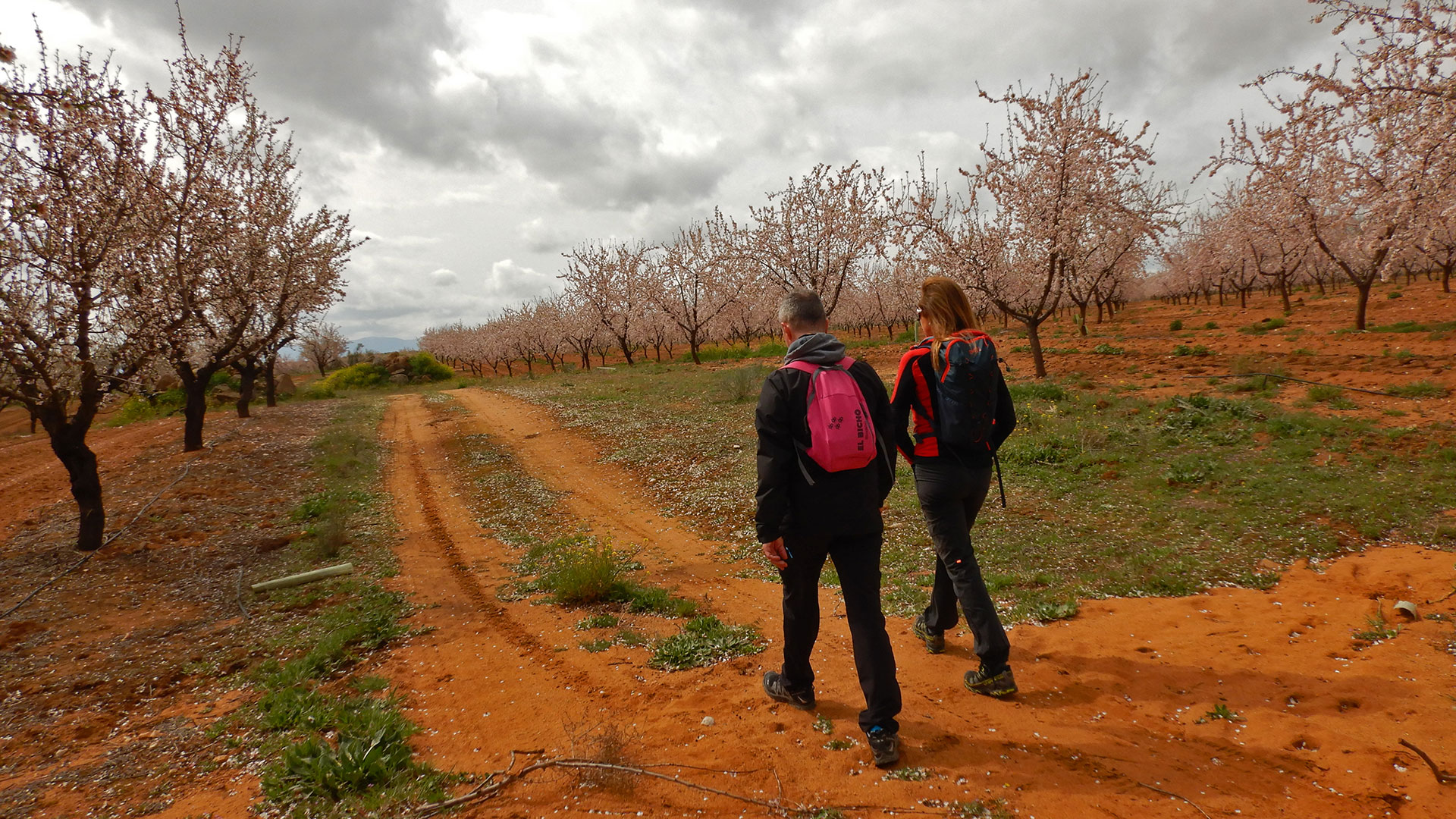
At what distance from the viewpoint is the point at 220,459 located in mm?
15352

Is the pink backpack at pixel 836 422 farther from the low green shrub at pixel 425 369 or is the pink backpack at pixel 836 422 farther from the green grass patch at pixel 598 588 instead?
the low green shrub at pixel 425 369

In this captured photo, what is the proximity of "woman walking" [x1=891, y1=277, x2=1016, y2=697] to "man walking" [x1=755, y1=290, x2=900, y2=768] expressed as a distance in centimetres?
65

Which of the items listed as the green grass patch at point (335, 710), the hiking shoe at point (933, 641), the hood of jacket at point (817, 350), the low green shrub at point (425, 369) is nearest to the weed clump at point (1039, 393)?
the hiking shoe at point (933, 641)

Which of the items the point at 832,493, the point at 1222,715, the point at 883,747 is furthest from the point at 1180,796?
the point at 832,493

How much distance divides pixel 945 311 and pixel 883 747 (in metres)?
2.89

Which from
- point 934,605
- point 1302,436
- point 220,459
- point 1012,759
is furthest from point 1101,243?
point 220,459

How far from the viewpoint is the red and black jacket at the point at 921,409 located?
164 inches

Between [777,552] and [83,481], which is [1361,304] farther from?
[83,481]

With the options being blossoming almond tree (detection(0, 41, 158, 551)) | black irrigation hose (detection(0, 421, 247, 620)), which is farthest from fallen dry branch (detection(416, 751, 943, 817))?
blossoming almond tree (detection(0, 41, 158, 551))

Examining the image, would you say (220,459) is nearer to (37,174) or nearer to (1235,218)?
(37,174)

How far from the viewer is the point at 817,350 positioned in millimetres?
3689

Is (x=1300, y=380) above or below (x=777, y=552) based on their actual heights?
below

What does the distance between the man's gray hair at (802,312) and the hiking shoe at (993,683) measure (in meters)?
2.76

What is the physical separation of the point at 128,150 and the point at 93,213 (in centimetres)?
178
